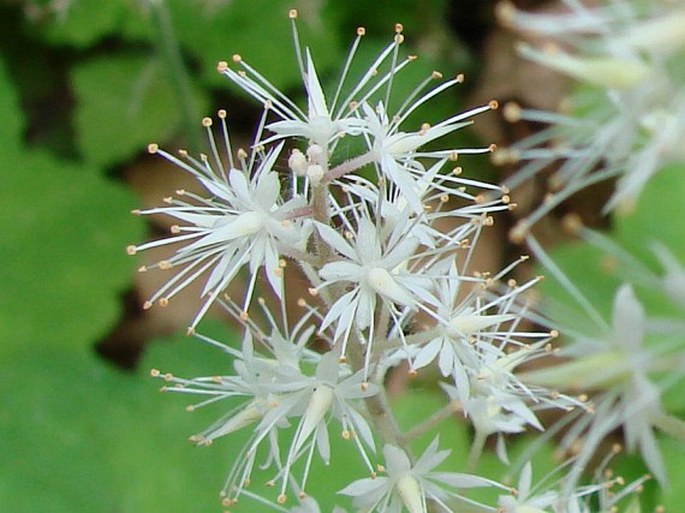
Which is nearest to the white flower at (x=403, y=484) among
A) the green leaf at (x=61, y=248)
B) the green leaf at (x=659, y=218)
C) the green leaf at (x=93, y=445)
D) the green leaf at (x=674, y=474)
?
the green leaf at (x=674, y=474)

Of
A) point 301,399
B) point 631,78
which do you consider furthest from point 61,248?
point 631,78

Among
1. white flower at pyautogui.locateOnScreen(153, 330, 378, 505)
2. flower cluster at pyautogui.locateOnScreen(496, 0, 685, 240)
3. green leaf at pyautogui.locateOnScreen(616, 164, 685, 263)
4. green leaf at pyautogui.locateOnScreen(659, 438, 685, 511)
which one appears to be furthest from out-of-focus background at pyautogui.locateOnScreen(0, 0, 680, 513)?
flower cluster at pyautogui.locateOnScreen(496, 0, 685, 240)

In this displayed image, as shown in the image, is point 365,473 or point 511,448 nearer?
point 365,473

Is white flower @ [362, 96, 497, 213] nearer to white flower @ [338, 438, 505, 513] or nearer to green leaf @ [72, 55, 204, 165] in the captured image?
white flower @ [338, 438, 505, 513]

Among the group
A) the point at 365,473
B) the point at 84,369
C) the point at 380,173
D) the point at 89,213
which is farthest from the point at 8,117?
the point at 380,173

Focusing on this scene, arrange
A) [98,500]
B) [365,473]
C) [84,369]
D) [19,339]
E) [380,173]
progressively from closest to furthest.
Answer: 1. [380,173]
2. [365,473]
3. [98,500]
4. [84,369]
5. [19,339]

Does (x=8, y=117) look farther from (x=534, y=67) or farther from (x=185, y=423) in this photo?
(x=534, y=67)

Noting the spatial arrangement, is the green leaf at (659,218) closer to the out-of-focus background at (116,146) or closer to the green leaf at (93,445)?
the out-of-focus background at (116,146)

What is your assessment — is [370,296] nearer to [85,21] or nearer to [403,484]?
[403,484]
